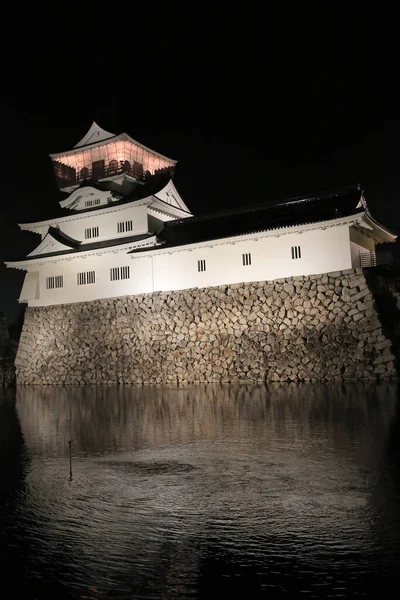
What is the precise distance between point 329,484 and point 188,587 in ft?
9.65

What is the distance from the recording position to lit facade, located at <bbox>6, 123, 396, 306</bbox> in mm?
22672

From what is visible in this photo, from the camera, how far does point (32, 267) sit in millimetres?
31172

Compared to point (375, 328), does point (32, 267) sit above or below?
above

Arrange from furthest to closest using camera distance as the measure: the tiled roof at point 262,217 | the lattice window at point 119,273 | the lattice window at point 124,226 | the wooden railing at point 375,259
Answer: the lattice window at point 124,226
the lattice window at point 119,273
the wooden railing at point 375,259
the tiled roof at point 262,217

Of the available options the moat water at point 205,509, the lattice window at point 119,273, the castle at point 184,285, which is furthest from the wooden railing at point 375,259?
the moat water at point 205,509

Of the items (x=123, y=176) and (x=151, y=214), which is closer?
(x=151, y=214)

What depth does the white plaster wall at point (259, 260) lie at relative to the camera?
2212 centimetres

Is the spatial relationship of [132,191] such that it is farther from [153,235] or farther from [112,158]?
[153,235]

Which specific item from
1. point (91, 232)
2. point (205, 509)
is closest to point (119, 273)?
point (91, 232)

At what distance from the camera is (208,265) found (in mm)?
25328

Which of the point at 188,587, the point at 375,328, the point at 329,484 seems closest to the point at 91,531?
the point at 188,587

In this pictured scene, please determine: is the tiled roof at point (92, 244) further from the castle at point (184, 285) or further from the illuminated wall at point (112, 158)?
the illuminated wall at point (112, 158)

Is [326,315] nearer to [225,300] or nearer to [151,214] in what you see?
[225,300]

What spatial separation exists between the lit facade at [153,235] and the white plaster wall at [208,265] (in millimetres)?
47
